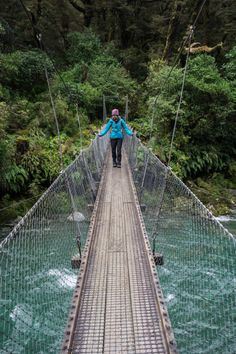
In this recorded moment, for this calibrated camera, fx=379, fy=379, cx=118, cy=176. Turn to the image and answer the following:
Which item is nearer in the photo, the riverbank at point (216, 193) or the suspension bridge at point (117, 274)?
the suspension bridge at point (117, 274)

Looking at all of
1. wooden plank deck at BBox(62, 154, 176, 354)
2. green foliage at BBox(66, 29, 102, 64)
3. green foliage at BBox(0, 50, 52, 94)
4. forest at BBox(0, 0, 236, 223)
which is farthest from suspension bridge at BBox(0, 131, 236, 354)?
green foliage at BBox(66, 29, 102, 64)

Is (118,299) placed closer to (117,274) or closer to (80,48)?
(117,274)

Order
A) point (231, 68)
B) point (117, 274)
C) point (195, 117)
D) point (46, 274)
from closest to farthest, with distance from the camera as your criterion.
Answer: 1. point (117, 274)
2. point (46, 274)
3. point (195, 117)
4. point (231, 68)

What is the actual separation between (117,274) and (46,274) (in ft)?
8.75

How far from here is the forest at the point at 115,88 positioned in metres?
7.87

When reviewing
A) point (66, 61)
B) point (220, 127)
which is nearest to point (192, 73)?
point (220, 127)

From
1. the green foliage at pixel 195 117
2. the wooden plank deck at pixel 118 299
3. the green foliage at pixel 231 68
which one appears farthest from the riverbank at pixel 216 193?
the wooden plank deck at pixel 118 299

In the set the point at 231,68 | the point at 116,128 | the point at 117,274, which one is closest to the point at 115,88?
the point at 231,68

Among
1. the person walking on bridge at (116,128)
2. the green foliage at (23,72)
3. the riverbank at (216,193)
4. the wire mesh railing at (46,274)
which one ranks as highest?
the green foliage at (23,72)

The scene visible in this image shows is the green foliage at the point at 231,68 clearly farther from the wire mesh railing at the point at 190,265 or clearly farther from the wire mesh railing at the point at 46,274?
the wire mesh railing at the point at 46,274

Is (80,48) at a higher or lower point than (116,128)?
higher

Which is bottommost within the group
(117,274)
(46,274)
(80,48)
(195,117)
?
(46,274)

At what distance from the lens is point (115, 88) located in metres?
12.6

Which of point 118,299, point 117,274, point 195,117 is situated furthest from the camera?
point 195,117
